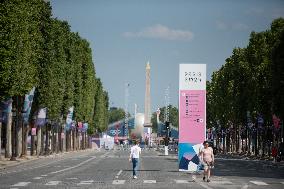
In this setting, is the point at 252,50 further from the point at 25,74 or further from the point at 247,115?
the point at 25,74

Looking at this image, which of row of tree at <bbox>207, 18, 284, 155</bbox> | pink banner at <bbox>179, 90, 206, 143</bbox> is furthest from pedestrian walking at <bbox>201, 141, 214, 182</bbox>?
row of tree at <bbox>207, 18, 284, 155</bbox>

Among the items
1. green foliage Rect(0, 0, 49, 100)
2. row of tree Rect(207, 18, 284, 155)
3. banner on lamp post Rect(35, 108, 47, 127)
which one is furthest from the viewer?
banner on lamp post Rect(35, 108, 47, 127)

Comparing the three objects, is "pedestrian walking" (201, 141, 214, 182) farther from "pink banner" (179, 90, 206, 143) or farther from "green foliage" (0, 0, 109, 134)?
"green foliage" (0, 0, 109, 134)

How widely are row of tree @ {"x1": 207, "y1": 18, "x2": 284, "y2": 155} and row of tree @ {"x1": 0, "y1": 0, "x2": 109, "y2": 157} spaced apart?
2115 cm

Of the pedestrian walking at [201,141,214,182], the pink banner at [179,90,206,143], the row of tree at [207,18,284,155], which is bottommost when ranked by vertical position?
the pedestrian walking at [201,141,214,182]

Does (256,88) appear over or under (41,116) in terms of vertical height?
over

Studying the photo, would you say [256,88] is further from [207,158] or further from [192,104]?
[207,158]

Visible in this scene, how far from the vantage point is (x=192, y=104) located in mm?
50312

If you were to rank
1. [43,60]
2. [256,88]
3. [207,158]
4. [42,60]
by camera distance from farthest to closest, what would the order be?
[256,88]
[43,60]
[42,60]
[207,158]

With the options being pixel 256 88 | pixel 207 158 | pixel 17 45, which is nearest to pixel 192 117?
pixel 207 158

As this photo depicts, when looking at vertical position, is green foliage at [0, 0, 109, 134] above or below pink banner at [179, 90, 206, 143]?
above

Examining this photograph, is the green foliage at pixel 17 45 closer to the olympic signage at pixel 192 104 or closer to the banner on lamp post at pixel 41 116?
the banner on lamp post at pixel 41 116

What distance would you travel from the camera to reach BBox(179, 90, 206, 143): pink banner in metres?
50.1

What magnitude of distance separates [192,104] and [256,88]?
55.4 meters
